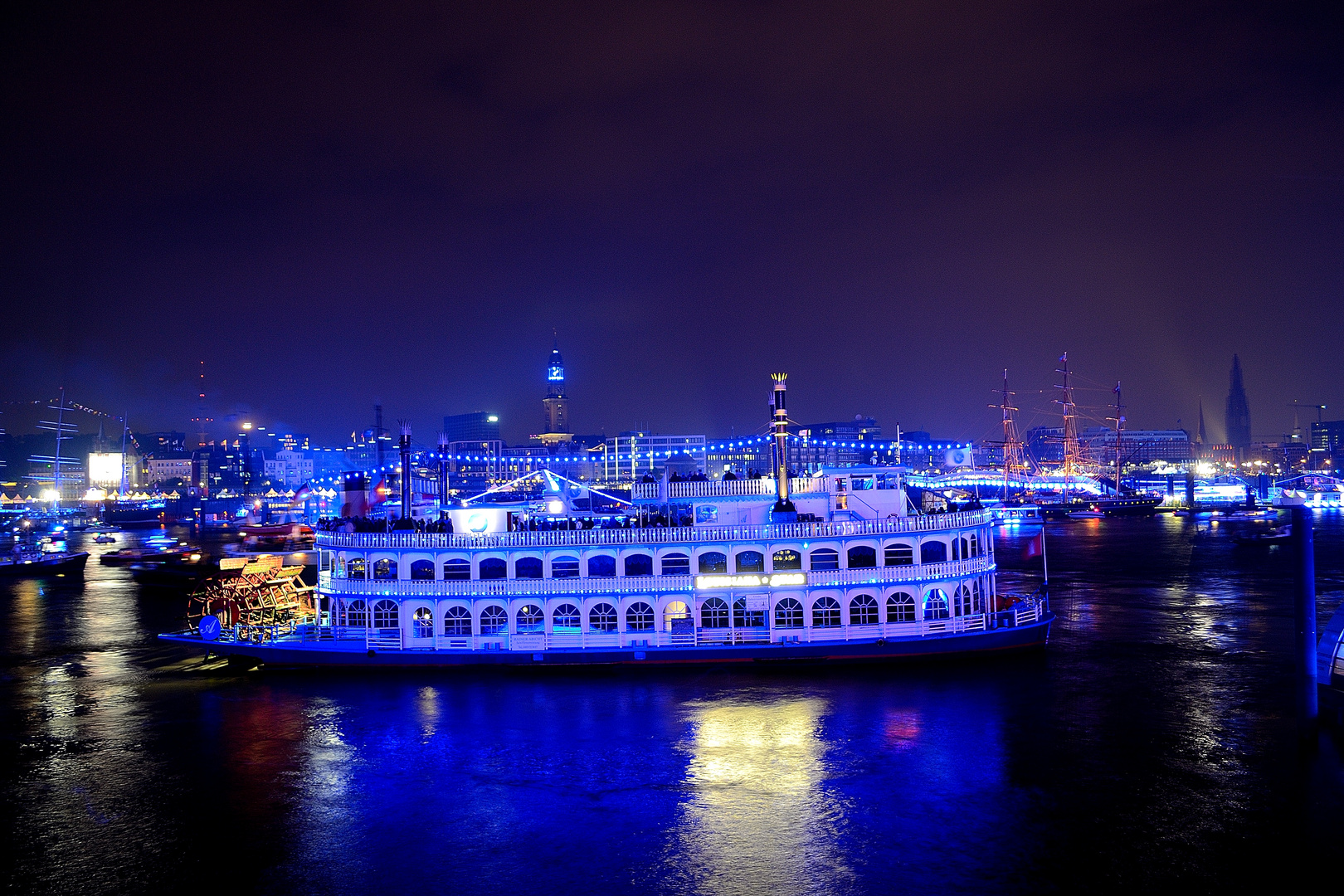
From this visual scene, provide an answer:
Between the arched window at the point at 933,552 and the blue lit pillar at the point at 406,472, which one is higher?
the blue lit pillar at the point at 406,472

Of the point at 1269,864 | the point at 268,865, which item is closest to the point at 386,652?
the point at 268,865

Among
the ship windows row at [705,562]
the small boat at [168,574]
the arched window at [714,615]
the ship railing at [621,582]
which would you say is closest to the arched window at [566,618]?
the ship railing at [621,582]

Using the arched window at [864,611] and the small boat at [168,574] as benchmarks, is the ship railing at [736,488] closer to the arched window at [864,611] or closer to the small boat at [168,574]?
the arched window at [864,611]

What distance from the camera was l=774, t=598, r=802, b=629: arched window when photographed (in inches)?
1168

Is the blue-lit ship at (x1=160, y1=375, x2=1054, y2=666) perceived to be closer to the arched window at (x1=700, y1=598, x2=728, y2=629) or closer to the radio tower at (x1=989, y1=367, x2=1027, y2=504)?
the arched window at (x1=700, y1=598, x2=728, y2=629)

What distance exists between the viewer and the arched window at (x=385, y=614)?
30.8 m

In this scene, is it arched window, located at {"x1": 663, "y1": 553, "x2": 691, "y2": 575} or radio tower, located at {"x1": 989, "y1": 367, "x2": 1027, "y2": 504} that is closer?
arched window, located at {"x1": 663, "y1": 553, "x2": 691, "y2": 575}

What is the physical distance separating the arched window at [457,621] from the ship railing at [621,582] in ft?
2.32

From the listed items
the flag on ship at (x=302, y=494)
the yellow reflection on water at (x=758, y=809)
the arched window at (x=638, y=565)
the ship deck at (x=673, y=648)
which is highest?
the flag on ship at (x=302, y=494)

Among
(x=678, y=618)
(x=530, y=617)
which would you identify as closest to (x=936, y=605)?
(x=678, y=618)

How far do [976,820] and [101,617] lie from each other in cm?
4844

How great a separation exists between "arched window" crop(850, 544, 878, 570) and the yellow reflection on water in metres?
5.92

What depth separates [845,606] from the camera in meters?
29.4

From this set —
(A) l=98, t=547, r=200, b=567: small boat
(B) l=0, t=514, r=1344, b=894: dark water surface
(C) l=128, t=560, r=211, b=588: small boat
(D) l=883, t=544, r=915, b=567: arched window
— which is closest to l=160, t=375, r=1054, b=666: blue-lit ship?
(D) l=883, t=544, r=915, b=567: arched window
